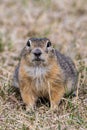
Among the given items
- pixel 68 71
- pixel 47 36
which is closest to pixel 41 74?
pixel 68 71

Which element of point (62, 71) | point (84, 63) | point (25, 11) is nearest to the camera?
point (62, 71)

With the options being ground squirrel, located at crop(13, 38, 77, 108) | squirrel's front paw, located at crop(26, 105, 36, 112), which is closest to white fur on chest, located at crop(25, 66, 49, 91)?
ground squirrel, located at crop(13, 38, 77, 108)

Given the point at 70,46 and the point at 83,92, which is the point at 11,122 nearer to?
the point at 83,92

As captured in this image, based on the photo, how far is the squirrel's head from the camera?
22.2 feet

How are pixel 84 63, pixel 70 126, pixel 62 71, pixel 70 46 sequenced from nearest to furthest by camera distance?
pixel 70 126, pixel 62 71, pixel 84 63, pixel 70 46

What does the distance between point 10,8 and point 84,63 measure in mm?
4087

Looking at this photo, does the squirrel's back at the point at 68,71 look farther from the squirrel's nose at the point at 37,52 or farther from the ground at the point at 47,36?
the squirrel's nose at the point at 37,52

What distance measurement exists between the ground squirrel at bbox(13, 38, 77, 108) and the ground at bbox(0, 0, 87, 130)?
0.18 metres

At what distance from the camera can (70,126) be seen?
652cm

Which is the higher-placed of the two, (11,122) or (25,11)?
(25,11)

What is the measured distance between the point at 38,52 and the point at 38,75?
0.45 m

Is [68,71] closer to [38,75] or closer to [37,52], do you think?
[38,75]

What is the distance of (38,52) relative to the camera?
265 inches

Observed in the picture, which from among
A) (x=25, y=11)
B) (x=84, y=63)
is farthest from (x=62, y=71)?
(x=25, y=11)
